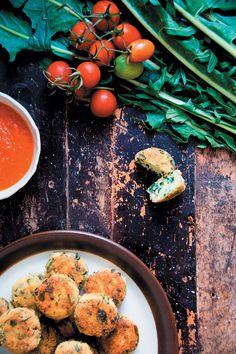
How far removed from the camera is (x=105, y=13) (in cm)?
256

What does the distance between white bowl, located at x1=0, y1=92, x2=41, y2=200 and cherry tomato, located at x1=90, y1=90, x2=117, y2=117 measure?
29cm

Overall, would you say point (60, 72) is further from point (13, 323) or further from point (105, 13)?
point (13, 323)

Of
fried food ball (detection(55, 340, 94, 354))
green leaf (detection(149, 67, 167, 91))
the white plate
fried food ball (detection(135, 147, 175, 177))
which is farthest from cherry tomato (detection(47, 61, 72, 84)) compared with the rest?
fried food ball (detection(55, 340, 94, 354))

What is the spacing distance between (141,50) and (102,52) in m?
0.18

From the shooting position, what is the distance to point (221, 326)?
104 inches

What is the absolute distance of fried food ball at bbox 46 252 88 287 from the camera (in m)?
2.44

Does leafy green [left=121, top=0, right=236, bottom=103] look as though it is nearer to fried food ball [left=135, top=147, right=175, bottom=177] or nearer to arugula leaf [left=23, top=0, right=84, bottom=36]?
arugula leaf [left=23, top=0, right=84, bottom=36]

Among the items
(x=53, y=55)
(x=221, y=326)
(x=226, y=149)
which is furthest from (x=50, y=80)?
(x=221, y=326)

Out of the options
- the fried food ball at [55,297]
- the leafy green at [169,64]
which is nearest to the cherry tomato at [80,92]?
the leafy green at [169,64]

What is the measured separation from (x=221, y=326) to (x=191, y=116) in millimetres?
962

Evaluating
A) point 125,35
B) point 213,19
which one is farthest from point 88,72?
point 213,19

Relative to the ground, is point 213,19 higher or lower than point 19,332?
higher

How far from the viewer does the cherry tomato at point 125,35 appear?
258cm

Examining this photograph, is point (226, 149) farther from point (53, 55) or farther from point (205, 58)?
point (53, 55)
